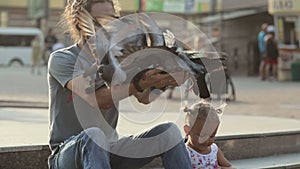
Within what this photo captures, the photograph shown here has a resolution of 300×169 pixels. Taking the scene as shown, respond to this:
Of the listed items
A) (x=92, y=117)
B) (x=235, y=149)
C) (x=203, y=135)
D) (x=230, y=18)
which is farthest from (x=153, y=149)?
(x=230, y=18)

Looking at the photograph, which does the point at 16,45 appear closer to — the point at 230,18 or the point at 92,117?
the point at 230,18

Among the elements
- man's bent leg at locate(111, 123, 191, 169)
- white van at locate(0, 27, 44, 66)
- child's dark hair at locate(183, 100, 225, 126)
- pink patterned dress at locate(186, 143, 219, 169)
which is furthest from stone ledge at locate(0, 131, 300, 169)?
white van at locate(0, 27, 44, 66)

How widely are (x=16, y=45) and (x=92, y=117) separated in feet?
124

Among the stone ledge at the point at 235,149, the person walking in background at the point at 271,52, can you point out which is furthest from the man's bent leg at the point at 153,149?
the person walking in background at the point at 271,52

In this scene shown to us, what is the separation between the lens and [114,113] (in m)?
3.29

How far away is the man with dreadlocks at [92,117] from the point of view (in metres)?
2.91

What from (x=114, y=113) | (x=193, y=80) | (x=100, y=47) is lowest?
(x=114, y=113)

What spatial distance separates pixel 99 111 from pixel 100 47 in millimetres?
415

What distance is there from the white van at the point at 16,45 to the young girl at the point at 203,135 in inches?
1412

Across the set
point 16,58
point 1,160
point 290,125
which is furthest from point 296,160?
point 16,58

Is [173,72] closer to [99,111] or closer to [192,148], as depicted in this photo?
[99,111]

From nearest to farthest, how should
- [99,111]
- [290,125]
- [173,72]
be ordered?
[173,72]
[99,111]
[290,125]

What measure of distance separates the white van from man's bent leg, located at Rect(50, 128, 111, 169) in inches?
1436

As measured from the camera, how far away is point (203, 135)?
12.2ft
